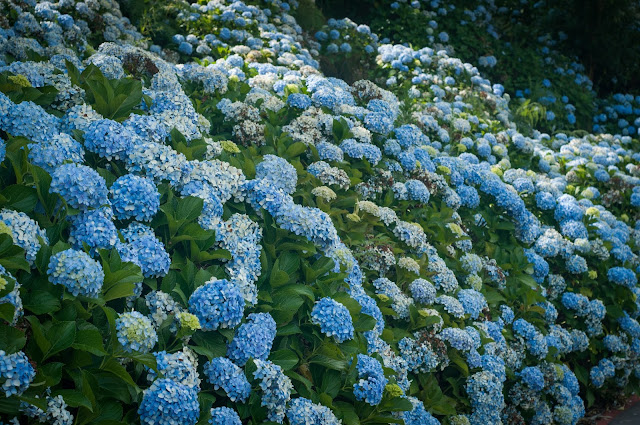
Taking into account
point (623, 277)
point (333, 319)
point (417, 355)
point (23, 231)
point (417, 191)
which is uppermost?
point (23, 231)

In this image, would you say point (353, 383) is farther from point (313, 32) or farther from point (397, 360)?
point (313, 32)

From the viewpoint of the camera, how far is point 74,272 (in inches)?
71.2

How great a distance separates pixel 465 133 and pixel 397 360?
387 cm

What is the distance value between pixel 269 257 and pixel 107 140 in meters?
0.86

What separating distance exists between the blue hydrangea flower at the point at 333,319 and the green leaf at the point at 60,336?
3.27 feet

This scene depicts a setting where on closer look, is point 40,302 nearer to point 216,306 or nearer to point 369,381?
point 216,306

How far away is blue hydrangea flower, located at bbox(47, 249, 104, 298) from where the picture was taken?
1803mm

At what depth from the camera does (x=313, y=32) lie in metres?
8.85

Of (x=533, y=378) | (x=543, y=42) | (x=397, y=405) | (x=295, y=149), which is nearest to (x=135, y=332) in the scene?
(x=397, y=405)

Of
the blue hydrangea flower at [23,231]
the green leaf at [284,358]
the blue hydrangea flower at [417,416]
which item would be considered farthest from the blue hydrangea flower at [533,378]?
the blue hydrangea flower at [23,231]

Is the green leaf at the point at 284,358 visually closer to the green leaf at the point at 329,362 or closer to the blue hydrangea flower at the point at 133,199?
the green leaf at the point at 329,362

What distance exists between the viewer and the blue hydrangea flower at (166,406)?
5.98ft

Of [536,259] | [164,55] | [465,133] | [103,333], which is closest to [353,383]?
[103,333]

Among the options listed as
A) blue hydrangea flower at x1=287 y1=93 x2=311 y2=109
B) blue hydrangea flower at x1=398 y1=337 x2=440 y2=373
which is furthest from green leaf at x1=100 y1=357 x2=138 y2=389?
blue hydrangea flower at x1=287 y1=93 x2=311 y2=109
